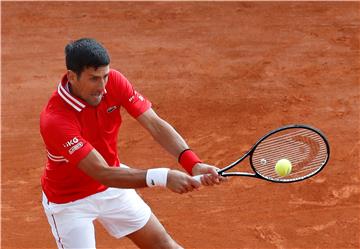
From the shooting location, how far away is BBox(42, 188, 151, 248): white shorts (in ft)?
21.4

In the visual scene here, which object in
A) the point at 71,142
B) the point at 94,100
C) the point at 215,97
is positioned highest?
the point at 94,100

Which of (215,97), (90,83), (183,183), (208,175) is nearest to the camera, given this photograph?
(183,183)

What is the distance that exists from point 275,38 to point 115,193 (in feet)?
18.3

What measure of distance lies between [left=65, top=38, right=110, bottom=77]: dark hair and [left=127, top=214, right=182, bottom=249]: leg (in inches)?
56.7

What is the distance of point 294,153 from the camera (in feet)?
22.4

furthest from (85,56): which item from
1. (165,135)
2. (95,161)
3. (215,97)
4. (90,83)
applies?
(215,97)

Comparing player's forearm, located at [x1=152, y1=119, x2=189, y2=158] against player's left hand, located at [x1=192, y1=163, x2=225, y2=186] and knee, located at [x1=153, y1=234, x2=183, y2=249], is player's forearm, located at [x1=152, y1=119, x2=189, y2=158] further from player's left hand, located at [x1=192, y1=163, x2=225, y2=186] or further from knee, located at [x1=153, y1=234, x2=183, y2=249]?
knee, located at [x1=153, y1=234, x2=183, y2=249]

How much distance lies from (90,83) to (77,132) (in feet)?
1.22

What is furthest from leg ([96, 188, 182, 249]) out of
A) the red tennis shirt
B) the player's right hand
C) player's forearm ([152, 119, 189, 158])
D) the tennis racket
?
the player's right hand

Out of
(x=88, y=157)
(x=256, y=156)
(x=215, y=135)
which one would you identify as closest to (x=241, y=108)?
(x=215, y=135)

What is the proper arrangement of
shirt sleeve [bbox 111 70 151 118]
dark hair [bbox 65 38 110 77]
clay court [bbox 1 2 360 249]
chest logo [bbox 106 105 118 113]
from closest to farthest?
dark hair [bbox 65 38 110 77] < chest logo [bbox 106 105 118 113] < shirt sleeve [bbox 111 70 151 118] < clay court [bbox 1 2 360 249]

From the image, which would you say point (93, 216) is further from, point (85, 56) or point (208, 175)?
point (85, 56)

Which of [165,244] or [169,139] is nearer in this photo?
[169,139]

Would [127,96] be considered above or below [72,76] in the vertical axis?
below
